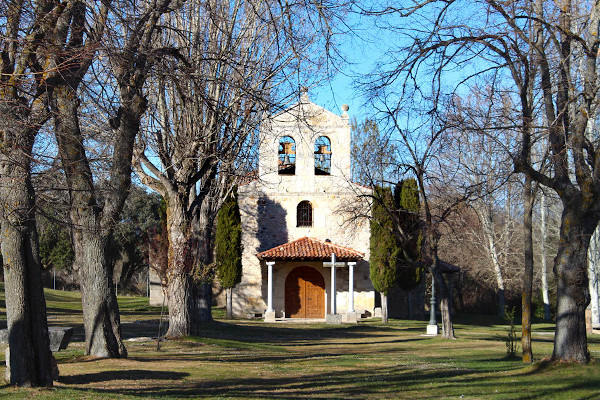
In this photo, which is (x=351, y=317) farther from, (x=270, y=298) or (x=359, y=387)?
(x=359, y=387)

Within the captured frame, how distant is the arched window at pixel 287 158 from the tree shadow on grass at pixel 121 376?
20.8 m

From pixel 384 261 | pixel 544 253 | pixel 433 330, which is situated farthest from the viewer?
pixel 544 253

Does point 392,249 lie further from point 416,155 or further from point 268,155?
point 416,155

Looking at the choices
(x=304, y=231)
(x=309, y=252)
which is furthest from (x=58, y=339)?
(x=304, y=231)

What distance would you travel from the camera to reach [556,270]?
1148 centimetres

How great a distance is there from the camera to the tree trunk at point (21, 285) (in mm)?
8539

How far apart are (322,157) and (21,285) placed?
91.3 ft

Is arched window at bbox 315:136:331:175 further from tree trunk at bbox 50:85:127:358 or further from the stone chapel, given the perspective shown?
tree trunk at bbox 50:85:127:358

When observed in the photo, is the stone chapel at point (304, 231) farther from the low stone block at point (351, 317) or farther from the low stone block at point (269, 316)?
the low stone block at point (351, 317)

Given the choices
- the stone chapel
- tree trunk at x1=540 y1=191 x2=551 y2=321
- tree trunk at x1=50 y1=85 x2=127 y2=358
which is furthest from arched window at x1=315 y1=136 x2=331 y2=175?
tree trunk at x1=50 y1=85 x2=127 y2=358

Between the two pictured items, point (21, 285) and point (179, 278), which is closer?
point (21, 285)

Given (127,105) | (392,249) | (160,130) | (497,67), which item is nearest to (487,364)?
(497,67)

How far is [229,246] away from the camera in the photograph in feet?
105

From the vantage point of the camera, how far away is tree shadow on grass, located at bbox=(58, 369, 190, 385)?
383 inches
